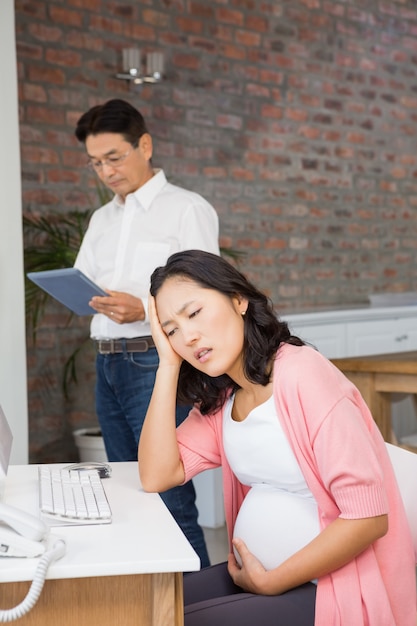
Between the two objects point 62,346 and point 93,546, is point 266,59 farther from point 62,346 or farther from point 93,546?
point 93,546

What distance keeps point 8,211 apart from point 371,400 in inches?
57.0

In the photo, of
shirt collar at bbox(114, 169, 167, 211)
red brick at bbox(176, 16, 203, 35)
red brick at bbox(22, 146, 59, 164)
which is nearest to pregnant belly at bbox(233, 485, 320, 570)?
shirt collar at bbox(114, 169, 167, 211)

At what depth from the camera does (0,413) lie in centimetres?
181

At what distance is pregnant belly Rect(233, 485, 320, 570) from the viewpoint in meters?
1.69

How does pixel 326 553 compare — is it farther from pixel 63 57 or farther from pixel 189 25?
pixel 189 25

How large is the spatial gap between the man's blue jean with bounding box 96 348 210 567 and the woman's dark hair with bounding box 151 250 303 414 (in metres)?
0.85

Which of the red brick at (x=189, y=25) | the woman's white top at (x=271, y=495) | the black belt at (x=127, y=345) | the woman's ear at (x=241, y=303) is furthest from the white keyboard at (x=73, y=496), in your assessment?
the red brick at (x=189, y=25)

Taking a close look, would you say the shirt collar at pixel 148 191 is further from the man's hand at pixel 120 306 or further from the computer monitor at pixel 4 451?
the computer monitor at pixel 4 451

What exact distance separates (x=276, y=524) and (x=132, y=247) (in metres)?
1.34

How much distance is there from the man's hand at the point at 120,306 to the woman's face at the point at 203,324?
0.89 m

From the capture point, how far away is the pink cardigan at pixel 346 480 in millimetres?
1590

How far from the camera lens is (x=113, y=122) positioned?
2.81m

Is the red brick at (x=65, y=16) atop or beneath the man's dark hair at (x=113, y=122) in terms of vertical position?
atop

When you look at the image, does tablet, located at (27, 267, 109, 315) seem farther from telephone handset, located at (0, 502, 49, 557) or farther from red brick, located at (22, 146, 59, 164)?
red brick, located at (22, 146, 59, 164)
